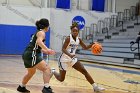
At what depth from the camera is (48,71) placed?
6598mm

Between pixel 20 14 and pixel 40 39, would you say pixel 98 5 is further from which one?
pixel 40 39

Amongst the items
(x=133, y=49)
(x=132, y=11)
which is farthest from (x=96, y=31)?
(x=133, y=49)

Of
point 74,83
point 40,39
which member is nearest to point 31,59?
point 40,39

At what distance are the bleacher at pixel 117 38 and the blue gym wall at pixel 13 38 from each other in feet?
15.6

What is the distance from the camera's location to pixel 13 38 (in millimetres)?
26109

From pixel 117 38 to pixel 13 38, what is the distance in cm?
849

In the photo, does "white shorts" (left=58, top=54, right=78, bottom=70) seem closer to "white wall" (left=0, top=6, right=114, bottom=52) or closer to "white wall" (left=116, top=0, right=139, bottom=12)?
"white wall" (left=0, top=6, right=114, bottom=52)

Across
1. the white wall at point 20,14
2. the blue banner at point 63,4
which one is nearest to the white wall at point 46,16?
the white wall at point 20,14

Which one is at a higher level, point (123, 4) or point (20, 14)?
point (123, 4)

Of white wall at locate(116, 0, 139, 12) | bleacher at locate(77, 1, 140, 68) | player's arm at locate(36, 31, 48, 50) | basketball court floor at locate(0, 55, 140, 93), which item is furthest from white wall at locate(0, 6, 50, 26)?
player's arm at locate(36, 31, 48, 50)

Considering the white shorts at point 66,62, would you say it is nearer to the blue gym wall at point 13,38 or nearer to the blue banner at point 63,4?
the blue gym wall at point 13,38

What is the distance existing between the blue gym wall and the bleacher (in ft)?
15.6

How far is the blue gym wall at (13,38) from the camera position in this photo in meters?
26.0

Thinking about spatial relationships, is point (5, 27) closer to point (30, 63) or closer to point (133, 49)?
point (133, 49)
